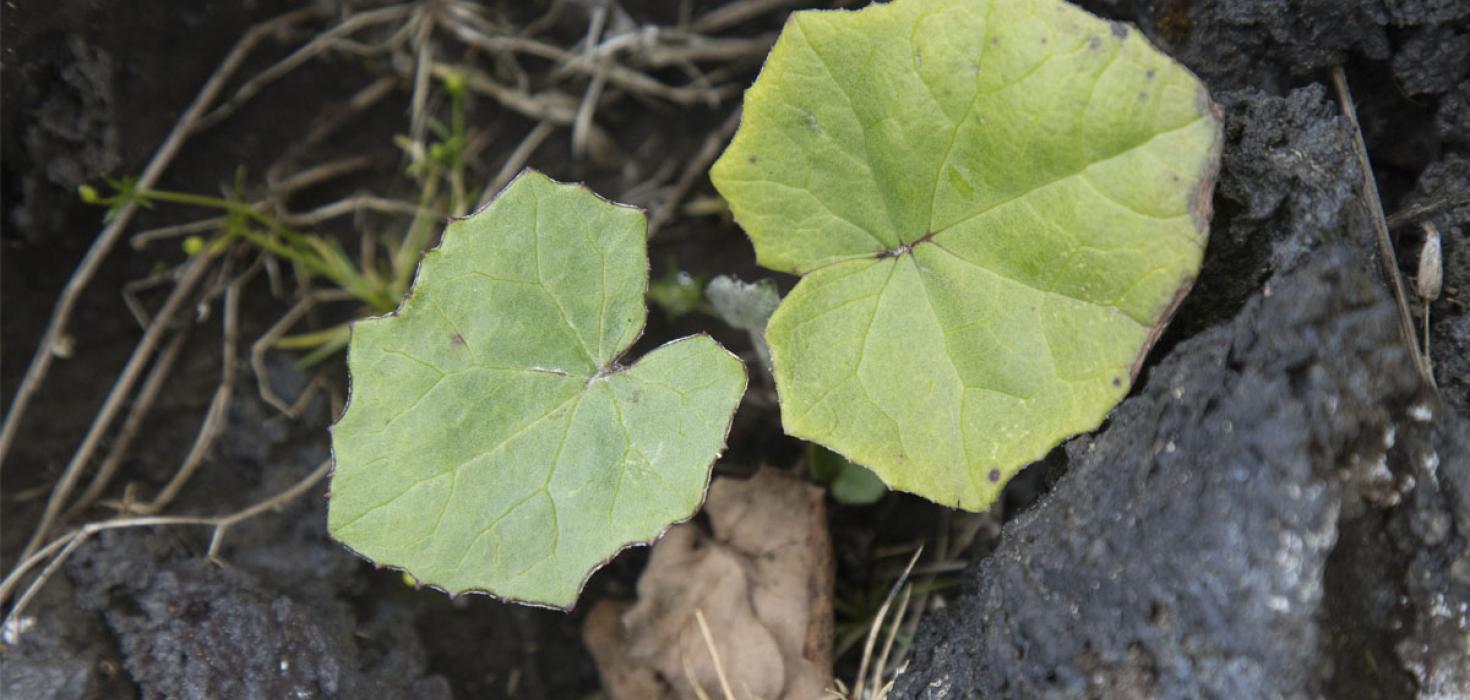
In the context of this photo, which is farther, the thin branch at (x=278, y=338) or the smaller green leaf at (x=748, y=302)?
the thin branch at (x=278, y=338)

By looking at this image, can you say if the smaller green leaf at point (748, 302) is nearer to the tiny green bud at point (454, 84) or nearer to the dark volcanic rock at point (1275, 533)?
the dark volcanic rock at point (1275, 533)

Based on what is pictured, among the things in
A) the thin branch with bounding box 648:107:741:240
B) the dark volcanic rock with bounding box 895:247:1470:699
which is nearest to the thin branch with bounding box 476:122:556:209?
the thin branch with bounding box 648:107:741:240

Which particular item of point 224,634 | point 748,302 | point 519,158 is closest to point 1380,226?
point 748,302

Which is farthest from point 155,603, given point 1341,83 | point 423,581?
point 1341,83

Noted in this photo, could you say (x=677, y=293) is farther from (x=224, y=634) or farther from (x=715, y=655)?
(x=224, y=634)

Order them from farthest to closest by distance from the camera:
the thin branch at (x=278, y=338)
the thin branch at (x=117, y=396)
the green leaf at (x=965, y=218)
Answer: the thin branch at (x=278, y=338) < the thin branch at (x=117, y=396) < the green leaf at (x=965, y=218)

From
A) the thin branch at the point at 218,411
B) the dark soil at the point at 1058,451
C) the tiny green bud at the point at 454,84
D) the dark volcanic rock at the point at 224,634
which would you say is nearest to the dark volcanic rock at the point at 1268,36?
the dark soil at the point at 1058,451

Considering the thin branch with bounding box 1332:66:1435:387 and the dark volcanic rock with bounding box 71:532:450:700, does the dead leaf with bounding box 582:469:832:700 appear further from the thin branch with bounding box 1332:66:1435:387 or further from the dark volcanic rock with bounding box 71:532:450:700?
the thin branch with bounding box 1332:66:1435:387

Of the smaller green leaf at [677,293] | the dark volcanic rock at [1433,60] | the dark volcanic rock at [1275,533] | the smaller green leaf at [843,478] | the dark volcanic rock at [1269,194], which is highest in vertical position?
the dark volcanic rock at [1433,60]
